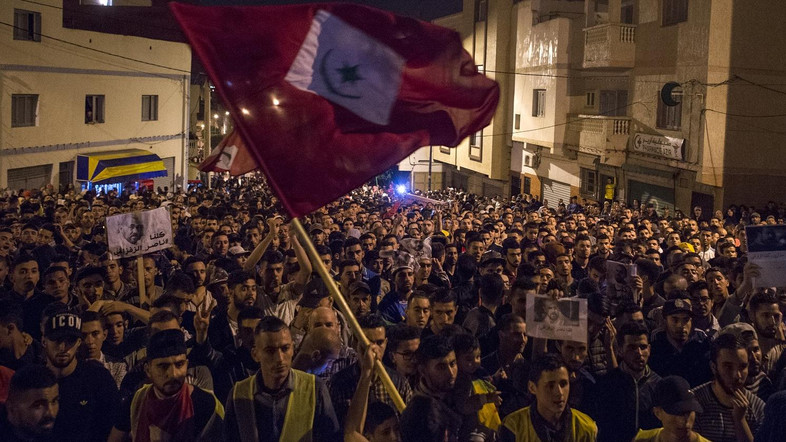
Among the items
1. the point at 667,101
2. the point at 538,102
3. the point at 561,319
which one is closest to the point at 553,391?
the point at 561,319

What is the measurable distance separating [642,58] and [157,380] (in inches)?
1007

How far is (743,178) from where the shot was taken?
24.5 metres

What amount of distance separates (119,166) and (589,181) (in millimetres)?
17029

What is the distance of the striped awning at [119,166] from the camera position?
102 feet

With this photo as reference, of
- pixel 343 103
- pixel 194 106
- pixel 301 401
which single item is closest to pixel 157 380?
pixel 301 401

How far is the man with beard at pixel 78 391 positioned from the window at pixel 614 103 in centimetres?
2610

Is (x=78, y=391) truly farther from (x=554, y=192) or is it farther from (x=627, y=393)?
(x=554, y=192)

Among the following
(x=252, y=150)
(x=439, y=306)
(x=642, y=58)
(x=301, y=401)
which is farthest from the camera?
(x=642, y=58)

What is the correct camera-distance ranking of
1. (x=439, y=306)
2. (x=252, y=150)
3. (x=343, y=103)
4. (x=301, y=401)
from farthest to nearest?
1. (x=439, y=306)
2. (x=343, y=103)
3. (x=252, y=150)
4. (x=301, y=401)

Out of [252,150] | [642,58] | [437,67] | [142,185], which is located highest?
[642,58]

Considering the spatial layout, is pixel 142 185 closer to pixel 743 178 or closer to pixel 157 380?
pixel 743 178

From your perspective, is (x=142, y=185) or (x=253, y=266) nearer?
(x=253, y=266)

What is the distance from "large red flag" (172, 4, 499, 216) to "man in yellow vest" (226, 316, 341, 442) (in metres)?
0.80

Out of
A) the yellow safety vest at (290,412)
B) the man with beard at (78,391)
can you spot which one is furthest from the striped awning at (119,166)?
the yellow safety vest at (290,412)
